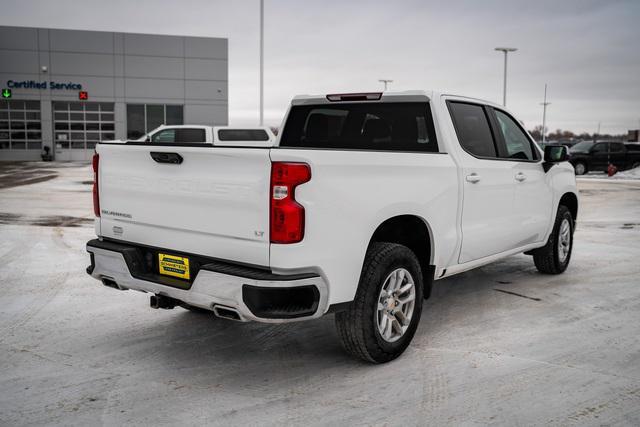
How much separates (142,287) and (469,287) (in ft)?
12.4

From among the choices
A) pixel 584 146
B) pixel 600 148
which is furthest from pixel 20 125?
pixel 600 148

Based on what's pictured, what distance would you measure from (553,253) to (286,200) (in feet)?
15.1

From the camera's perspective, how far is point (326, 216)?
3809 mm

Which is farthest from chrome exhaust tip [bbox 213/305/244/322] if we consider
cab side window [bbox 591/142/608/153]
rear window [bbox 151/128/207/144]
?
cab side window [bbox 591/142/608/153]

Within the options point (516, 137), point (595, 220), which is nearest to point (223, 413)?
point (516, 137)

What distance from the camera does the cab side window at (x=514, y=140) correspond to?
6.18 metres

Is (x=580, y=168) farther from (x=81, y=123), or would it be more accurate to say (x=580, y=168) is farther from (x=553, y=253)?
(x=81, y=123)

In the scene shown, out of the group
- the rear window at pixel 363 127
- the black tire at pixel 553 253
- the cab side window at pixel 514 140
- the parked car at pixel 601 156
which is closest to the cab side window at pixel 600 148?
the parked car at pixel 601 156

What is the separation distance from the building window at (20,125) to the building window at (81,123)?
41.6 inches

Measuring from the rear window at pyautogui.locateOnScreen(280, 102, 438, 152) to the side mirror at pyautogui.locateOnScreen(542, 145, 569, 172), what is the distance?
183 cm

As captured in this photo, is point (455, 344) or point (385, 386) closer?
point (385, 386)

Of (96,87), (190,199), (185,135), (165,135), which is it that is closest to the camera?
(190,199)

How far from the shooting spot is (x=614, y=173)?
2766 cm

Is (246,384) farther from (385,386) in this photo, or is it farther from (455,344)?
(455,344)
